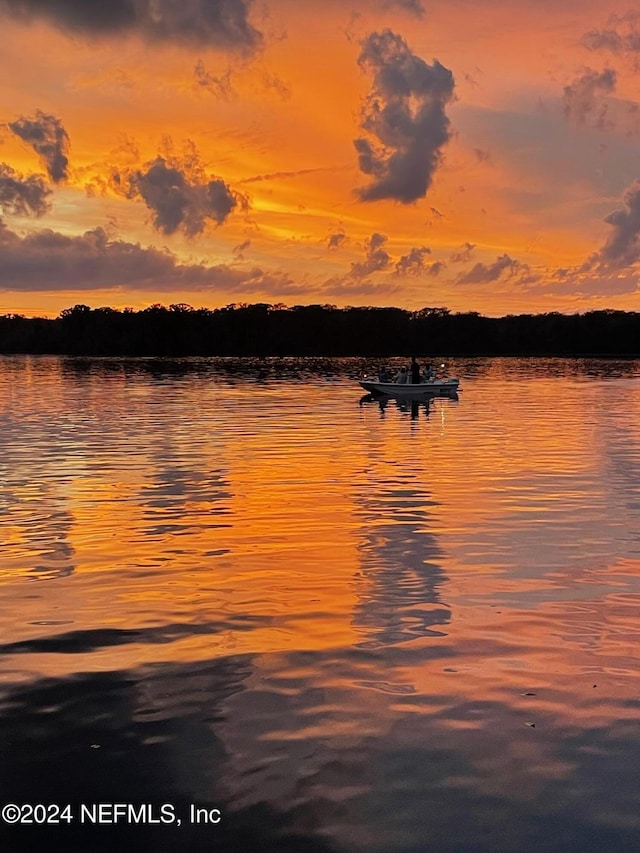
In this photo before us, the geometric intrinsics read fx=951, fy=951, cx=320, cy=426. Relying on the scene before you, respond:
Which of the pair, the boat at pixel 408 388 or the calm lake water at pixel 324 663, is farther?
the boat at pixel 408 388

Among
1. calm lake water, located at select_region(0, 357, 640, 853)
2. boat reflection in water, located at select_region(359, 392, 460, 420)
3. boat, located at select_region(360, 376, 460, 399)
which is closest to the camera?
calm lake water, located at select_region(0, 357, 640, 853)

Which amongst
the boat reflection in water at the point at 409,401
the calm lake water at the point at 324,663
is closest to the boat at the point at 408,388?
the boat reflection in water at the point at 409,401

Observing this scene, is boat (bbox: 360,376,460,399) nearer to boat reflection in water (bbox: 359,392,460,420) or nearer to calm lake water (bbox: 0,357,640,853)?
boat reflection in water (bbox: 359,392,460,420)

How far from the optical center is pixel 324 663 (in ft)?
40.3

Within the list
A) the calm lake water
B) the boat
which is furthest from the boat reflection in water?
the calm lake water

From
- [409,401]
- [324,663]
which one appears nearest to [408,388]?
[409,401]

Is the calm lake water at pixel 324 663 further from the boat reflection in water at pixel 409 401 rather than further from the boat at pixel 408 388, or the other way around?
the boat at pixel 408 388

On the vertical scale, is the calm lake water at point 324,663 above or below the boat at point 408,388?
below

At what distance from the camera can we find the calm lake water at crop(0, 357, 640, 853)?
833 cm

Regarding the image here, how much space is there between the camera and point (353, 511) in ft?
81.9

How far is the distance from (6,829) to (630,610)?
401 inches

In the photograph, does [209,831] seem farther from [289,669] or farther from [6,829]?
[289,669]

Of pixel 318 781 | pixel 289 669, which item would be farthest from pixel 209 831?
pixel 289 669

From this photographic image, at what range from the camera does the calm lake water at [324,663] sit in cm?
833
